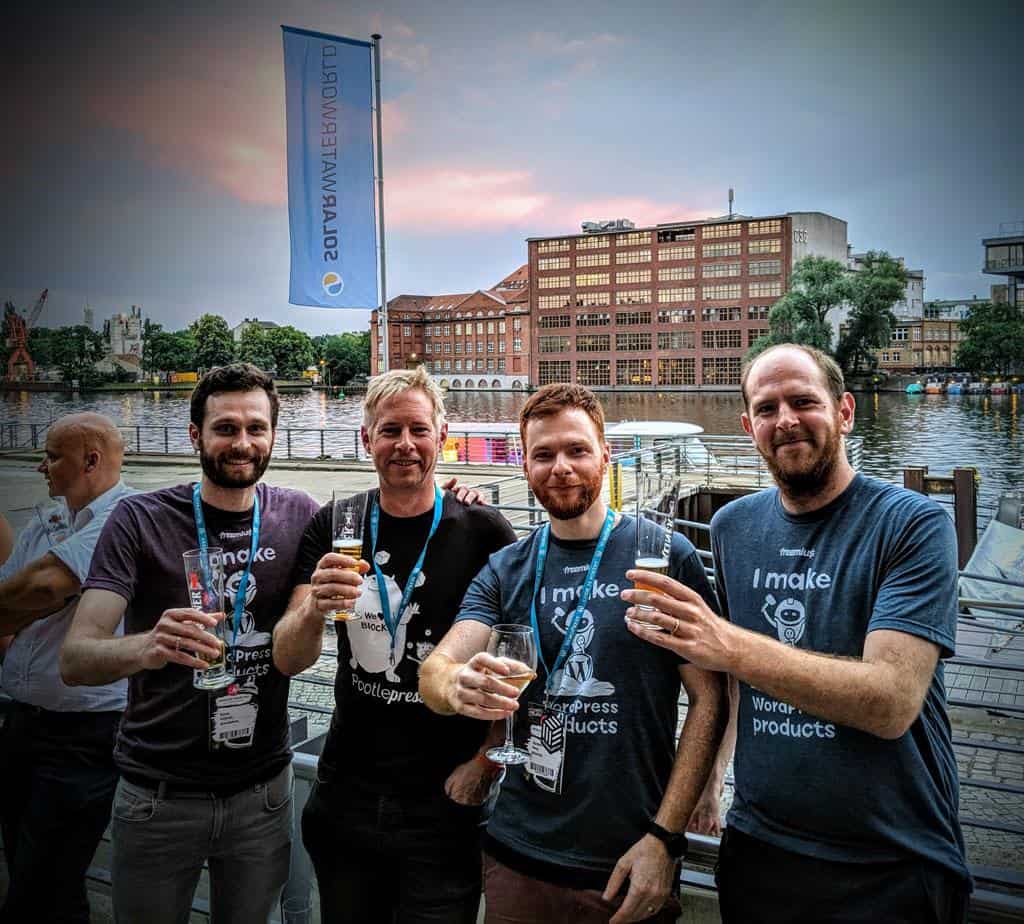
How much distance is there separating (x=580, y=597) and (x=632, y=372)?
87.2 m

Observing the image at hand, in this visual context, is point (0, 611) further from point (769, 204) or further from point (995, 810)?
point (769, 204)

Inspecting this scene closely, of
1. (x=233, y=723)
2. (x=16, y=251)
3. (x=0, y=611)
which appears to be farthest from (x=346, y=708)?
(x=16, y=251)

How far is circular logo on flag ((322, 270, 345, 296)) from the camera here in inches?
413

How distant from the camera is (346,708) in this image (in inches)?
80.9

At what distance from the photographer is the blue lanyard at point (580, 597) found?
171 centimetres

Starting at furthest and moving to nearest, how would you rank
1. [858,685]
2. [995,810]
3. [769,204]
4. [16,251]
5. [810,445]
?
1. [769,204]
2. [16,251]
3. [995,810]
4. [810,445]
5. [858,685]

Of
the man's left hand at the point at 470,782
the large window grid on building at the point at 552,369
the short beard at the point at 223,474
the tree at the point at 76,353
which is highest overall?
the large window grid on building at the point at 552,369

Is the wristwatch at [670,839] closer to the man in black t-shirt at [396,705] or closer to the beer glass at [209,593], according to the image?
the man in black t-shirt at [396,705]

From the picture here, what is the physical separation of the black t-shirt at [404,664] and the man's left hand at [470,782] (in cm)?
7

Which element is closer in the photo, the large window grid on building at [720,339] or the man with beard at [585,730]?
the man with beard at [585,730]

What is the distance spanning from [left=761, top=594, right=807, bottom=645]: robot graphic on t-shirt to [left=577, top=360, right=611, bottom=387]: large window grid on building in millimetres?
84893

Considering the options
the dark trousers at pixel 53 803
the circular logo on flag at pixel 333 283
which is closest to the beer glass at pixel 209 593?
the dark trousers at pixel 53 803

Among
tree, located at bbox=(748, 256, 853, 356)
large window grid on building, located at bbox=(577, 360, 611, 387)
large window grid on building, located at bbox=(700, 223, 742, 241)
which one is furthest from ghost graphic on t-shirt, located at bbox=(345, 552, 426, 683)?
large window grid on building, located at bbox=(700, 223, 742, 241)

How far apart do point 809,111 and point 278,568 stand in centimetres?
3825
